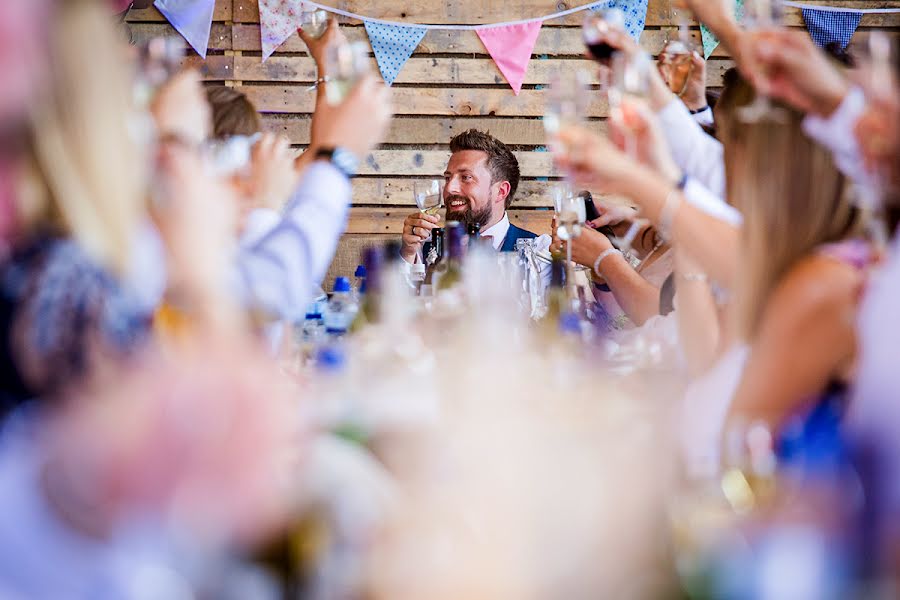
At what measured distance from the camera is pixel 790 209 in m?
1.38

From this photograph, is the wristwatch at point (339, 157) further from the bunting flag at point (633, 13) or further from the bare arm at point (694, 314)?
the bunting flag at point (633, 13)

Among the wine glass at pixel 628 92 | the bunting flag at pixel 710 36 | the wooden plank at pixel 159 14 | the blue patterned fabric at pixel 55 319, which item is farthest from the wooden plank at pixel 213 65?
the blue patterned fabric at pixel 55 319

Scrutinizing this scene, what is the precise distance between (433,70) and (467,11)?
289 mm

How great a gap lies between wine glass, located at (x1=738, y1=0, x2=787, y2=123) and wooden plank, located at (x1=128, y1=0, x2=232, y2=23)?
303 cm

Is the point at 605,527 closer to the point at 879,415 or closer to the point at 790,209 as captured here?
the point at 879,415

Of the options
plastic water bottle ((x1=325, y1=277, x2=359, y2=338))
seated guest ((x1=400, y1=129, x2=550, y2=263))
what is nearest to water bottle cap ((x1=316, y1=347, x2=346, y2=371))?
plastic water bottle ((x1=325, y1=277, x2=359, y2=338))

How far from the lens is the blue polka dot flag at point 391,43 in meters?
4.12

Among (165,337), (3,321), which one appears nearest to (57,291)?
(3,321)

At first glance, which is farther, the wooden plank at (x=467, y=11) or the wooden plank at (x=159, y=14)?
the wooden plank at (x=467, y=11)

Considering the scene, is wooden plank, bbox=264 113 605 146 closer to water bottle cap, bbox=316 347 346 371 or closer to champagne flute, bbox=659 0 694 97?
champagne flute, bbox=659 0 694 97

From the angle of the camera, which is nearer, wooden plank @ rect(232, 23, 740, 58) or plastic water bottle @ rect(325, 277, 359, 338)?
plastic water bottle @ rect(325, 277, 359, 338)

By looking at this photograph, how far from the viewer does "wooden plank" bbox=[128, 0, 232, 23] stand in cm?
402

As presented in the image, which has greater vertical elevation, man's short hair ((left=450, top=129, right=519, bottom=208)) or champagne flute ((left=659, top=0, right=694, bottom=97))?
champagne flute ((left=659, top=0, right=694, bottom=97))

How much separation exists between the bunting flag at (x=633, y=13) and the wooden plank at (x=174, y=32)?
1.55 meters
